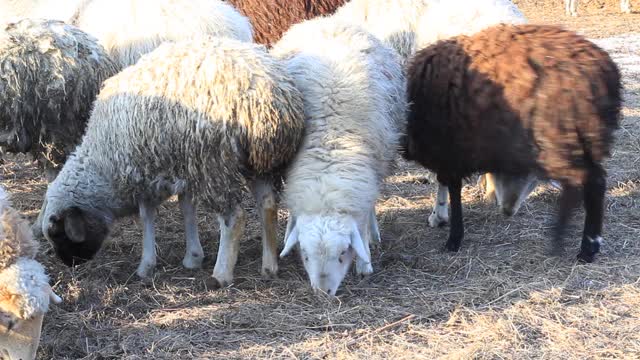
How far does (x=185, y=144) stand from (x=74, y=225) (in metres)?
1.00

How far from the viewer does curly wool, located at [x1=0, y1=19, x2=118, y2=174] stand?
5402 mm

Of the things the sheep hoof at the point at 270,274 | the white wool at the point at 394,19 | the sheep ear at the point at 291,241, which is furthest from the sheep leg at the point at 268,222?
the white wool at the point at 394,19

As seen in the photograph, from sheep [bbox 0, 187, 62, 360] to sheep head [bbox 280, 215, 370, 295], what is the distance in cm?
143

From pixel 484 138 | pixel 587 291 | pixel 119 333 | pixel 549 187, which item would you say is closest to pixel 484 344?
pixel 587 291

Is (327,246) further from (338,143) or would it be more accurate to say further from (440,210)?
(440,210)

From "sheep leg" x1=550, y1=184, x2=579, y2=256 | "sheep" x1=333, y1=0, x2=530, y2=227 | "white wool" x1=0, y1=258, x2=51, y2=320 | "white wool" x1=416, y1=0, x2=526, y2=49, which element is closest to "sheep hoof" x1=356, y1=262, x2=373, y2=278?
"sheep leg" x1=550, y1=184, x2=579, y2=256

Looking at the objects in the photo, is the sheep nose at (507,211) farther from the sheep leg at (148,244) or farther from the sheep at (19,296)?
the sheep at (19,296)

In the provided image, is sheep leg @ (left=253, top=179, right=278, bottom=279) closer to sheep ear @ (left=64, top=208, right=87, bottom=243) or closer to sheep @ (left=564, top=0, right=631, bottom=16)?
sheep ear @ (left=64, top=208, right=87, bottom=243)

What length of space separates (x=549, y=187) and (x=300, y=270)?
2761mm

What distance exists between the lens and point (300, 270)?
5.30 metres

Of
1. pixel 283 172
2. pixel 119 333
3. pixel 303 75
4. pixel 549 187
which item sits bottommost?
pixel 549 187

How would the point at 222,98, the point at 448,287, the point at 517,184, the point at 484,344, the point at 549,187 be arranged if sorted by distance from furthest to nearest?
the point at 549,187, the point at 517,184, the point at 448,287, the point at 222,98, the point at 484,344

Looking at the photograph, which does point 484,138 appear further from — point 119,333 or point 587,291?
point 119,333

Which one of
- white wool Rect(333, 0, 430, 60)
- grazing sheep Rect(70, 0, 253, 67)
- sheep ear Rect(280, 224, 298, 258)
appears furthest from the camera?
white wool Rect(333, 0, 430, 60)
